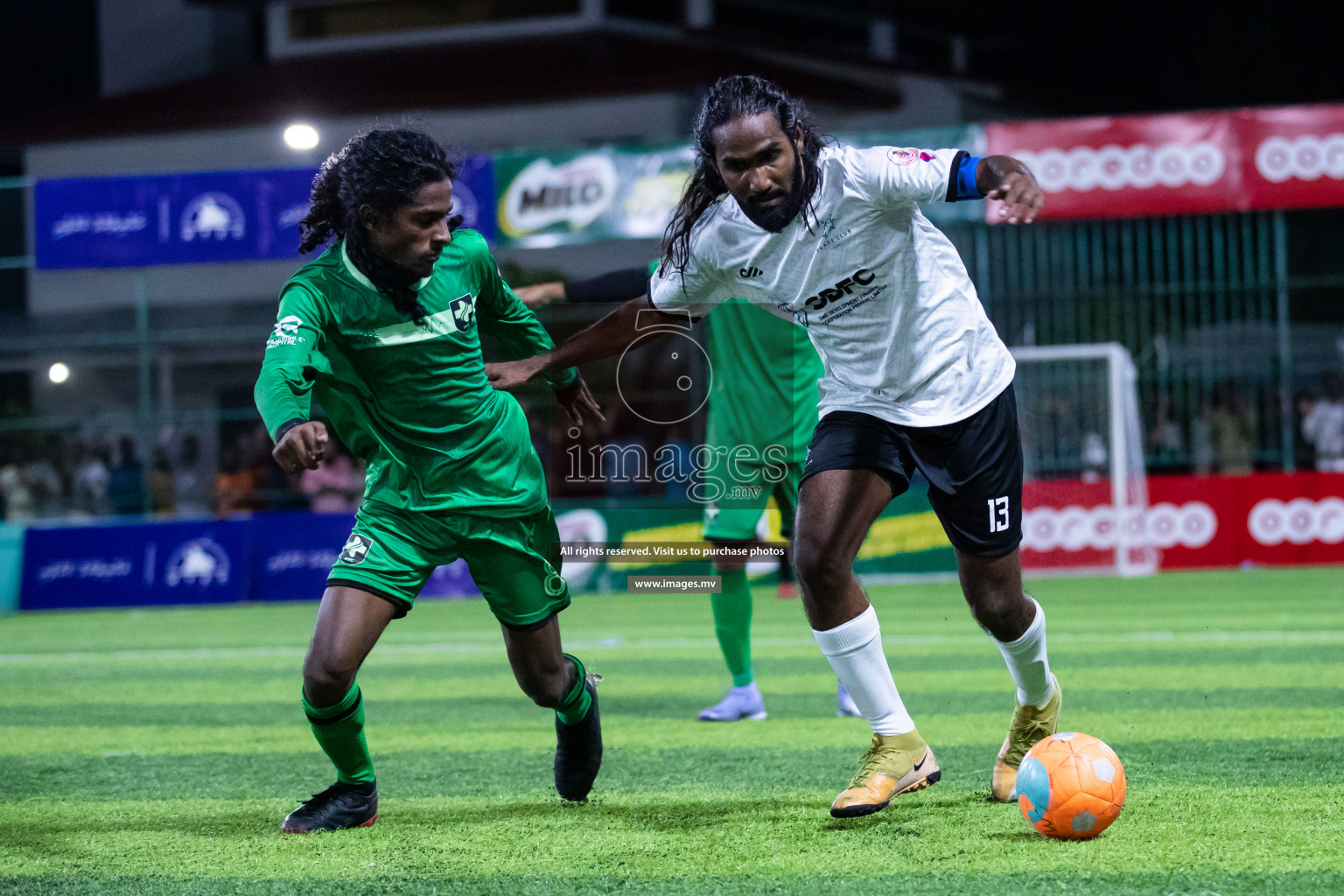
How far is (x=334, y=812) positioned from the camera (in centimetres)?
448

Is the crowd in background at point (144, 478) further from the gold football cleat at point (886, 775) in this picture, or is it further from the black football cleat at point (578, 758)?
the gold football cleat at point (886, 775)

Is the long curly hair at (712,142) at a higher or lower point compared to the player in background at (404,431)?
higher

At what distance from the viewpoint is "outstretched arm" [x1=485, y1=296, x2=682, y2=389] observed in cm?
450

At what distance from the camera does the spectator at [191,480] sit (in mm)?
16453

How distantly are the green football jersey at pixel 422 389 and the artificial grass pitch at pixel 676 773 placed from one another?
1.01 meters

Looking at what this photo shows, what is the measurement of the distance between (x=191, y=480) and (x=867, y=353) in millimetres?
13474

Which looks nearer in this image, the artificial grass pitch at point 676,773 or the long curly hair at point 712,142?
the artificial grass pitch at point 676,773

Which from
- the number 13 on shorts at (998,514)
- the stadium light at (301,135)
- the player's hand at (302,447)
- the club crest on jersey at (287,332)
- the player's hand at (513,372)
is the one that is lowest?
the number 13 on shorts at (998,514)

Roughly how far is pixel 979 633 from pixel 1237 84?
22201 mm

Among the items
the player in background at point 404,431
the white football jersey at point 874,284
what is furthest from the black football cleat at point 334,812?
the white football jersey at point 874,284

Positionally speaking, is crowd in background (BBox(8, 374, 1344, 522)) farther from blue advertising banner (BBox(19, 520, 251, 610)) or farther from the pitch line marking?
the pitch line marking

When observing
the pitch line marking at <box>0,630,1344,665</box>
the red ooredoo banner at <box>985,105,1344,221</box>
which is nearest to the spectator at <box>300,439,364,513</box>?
the pitch line marking at <box>0,630,1344,665</box>

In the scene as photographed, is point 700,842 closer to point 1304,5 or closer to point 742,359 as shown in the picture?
point 742,359

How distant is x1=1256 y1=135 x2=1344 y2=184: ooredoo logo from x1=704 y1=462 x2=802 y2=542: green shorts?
419 inches
